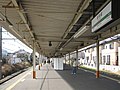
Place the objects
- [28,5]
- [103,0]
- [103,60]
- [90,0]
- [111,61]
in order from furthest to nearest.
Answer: [103,60] < [111,61] < [28,5] < [103,0] < [90,0]

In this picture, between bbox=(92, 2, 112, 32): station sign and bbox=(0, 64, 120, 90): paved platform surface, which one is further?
bbox=(0, 64, 120, 90): paved platform surface

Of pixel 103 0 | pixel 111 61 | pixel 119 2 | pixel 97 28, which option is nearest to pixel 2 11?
pixel 103 0

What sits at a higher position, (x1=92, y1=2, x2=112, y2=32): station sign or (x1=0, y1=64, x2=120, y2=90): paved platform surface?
(x1=92, y1=2, x2=112, y2=32): station sign

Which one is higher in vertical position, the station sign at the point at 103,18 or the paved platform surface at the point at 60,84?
the station sign at the point at 103,18

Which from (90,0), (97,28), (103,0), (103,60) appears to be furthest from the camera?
(103,60)

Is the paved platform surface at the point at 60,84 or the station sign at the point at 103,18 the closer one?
the station sign at the point at 103,18

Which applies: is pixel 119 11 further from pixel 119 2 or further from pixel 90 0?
pixel 90 0

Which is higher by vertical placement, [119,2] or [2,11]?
[2,11]

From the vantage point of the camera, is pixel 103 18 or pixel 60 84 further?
pixel 60 84

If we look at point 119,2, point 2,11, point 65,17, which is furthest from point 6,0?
point 119,2

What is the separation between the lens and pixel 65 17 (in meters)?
14.1

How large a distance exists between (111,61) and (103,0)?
5872 centimetres

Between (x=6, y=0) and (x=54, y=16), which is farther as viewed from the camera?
(x=54, y=16)

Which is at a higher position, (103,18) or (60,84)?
(103,18)
